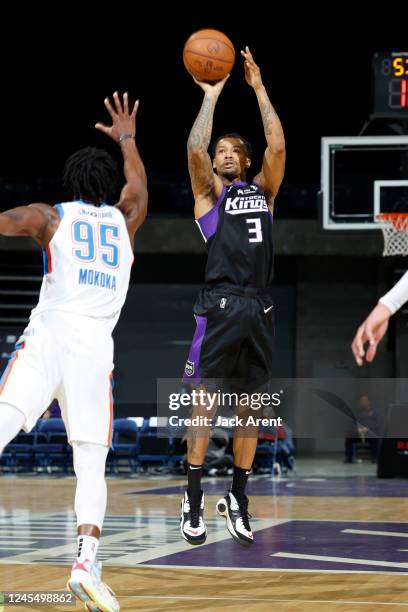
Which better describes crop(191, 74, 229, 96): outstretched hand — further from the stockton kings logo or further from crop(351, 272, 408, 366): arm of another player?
crop(351, 272, 408, 366): arm of another player

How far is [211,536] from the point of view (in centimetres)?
841

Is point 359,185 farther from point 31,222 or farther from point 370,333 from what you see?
point 370,333

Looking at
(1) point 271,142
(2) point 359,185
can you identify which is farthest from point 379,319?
(2) point 359,185

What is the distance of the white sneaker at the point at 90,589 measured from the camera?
426 centimetres

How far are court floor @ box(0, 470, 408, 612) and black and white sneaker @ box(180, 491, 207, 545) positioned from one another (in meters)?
0.26

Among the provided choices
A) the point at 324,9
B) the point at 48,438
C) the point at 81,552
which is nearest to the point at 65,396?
the point at 81,552

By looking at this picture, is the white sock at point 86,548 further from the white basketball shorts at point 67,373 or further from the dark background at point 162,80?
the dark background at point 162,80

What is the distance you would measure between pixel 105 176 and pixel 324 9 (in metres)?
19.2

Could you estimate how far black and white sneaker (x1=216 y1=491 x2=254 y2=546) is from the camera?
19.2 ft

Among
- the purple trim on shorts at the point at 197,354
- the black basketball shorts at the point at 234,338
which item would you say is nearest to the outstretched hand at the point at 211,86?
the black basketball shorts at the point at 234,338

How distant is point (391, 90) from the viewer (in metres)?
14.1

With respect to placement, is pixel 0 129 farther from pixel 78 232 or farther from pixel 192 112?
pixel 78 232

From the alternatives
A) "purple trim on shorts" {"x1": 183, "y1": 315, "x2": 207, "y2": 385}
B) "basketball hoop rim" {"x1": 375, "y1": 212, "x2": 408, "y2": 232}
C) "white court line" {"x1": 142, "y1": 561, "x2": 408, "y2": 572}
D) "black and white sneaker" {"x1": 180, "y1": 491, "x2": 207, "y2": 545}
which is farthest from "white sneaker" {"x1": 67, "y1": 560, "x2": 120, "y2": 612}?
"basketball hoop rim" {"x1": 375, "y1": 212, "x2": 408, "y2": 232}

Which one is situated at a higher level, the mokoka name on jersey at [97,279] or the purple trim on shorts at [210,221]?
the purple trim on shorts at [210,221]
